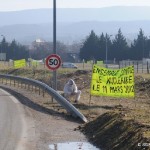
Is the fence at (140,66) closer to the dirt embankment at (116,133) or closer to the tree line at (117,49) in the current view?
the tree line at (117,49)

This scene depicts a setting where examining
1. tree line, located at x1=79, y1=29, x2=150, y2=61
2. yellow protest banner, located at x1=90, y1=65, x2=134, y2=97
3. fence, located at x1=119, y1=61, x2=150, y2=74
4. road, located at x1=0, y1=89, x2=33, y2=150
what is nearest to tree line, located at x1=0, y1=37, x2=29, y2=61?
tree line, located at x1=79, y1=29, x2=150, y2=61

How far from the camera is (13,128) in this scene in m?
14.8

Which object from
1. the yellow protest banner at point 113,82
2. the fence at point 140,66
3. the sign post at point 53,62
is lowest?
the fence at point 140,66

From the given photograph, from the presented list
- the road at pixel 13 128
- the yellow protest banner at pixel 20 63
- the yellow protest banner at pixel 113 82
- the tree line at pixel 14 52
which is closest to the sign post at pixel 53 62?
the road at pixel 13 128

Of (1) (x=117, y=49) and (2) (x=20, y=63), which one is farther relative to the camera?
(1) (x=117, y=49)

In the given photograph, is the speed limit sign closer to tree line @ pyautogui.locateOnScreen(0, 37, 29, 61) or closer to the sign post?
the sign post

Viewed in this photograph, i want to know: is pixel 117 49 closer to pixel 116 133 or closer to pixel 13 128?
pixel 13 128

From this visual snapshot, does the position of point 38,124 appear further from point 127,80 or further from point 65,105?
point 127,80

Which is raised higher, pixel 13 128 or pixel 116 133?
pixel 116 133

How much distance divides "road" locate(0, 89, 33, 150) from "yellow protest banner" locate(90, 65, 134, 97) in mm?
2996

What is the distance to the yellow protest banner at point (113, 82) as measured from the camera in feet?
65.1

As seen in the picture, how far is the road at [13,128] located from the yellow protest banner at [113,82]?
300 centimetres

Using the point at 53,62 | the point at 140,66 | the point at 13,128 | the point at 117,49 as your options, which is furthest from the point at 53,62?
the point at 117,49

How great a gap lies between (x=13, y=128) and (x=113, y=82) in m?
6.27
